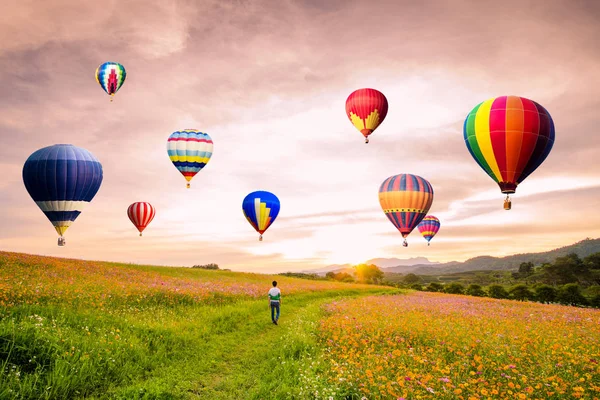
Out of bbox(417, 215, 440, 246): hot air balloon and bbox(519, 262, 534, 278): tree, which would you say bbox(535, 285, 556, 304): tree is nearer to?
bbox(417, 215, 440, 246): hot air balloon

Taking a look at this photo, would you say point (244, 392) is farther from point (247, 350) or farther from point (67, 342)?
point (67, 342)

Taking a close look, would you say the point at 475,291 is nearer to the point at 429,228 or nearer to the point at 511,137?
the point at 429,228

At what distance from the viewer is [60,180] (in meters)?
26.7

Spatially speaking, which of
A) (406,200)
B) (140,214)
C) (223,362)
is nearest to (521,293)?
(406,200)

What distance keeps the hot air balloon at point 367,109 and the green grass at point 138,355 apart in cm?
2665

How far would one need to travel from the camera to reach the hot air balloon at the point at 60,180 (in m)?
26.7

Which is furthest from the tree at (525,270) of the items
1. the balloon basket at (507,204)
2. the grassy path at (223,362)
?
the grassy path at (223,362)

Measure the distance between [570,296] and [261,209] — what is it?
59.8 meters

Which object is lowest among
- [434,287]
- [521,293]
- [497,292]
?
[521,293]

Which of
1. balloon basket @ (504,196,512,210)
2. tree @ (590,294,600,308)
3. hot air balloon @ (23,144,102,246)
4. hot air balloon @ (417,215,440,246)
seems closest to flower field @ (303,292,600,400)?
balloon basket @ (504,196,512,210)

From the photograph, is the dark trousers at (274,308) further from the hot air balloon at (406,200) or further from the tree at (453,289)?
the tree at (453,289)

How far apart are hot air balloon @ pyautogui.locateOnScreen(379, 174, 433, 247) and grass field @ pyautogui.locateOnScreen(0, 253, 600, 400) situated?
783 inches

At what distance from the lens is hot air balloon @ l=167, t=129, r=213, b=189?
35344 mm

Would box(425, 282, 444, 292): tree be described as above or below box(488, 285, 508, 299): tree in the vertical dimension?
above
